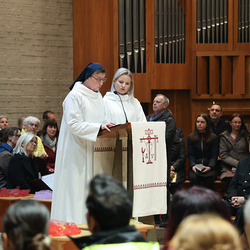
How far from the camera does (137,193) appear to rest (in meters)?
4.30

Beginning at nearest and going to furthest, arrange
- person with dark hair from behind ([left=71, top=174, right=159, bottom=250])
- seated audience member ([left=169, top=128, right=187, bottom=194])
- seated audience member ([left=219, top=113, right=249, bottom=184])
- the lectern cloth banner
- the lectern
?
1. person with dark hair from behind ([left=71, top=174, right=159, bottom=250])
2. the lectern cloth banner
3. the lectern
4. seated audience member ([left=169, top=128, right=187, bottom=194])
5. seated audience member ([left=219, top=113, right=249, bottom=184])

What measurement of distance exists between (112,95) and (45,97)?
452 cm

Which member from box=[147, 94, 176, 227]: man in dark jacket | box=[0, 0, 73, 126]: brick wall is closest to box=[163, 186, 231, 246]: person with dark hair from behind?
box=[147, 94, 176, 227]: man in dark jacket

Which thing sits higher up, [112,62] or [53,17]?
[53,17]

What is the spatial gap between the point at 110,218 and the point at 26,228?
0.33 meters

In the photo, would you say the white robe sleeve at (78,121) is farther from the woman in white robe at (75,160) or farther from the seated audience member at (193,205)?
the seated audience member at (193,205)

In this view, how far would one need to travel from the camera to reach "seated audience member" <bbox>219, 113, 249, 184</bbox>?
23.5ft

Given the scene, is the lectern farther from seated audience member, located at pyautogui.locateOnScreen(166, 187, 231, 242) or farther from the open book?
the open book

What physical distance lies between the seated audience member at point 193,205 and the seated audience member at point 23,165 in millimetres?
4231

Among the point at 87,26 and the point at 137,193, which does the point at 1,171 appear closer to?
the point at 137,193

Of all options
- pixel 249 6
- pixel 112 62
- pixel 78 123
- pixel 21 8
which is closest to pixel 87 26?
pixel 112 62

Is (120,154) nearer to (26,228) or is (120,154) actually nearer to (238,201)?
(238,201)

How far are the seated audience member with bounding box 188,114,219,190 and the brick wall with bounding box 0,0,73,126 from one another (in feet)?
10.5

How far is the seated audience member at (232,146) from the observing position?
7148 millimetres
